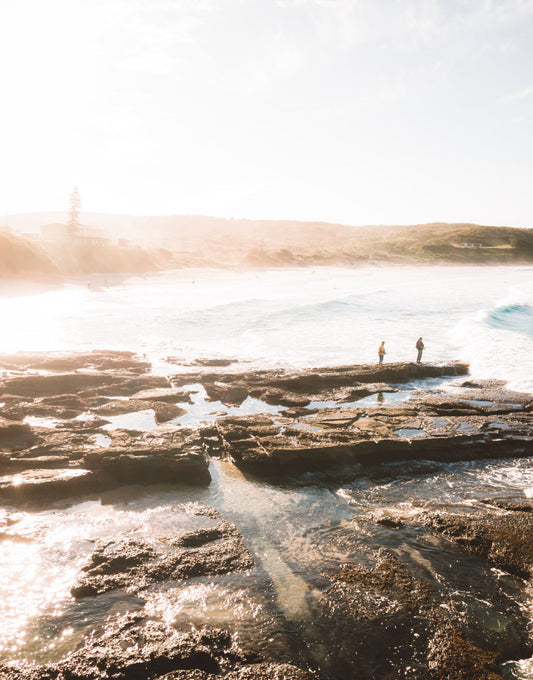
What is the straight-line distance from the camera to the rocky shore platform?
17.2ft

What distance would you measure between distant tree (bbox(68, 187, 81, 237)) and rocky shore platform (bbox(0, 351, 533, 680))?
62.0 meters

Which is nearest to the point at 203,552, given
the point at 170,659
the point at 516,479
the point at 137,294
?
the point at 170,659

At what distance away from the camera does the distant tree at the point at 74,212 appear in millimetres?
69606

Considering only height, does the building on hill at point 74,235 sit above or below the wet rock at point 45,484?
above

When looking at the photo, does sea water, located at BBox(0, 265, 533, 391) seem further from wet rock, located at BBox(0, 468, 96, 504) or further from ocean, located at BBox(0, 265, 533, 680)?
wet rock, located at BBox(0, 468, 96, 504)

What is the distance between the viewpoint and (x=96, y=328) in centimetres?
3017

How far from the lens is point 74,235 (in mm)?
69625

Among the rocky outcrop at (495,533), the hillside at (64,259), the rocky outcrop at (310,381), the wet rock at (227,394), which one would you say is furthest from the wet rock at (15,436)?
the hillside at (64,259)

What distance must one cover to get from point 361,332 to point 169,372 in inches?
565

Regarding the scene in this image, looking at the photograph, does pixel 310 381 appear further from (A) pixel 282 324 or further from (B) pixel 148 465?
(A) pixel 282 324

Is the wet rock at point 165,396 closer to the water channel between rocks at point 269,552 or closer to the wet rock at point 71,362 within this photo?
the wet rock at point 71,362

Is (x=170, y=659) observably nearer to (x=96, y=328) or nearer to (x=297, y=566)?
(x=297, y=566)

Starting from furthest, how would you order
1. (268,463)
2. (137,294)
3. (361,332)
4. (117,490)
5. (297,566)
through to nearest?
(137,294) < (361,332) < (268,463) < (117,490) < (297,566)

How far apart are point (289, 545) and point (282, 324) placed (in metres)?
25.0
